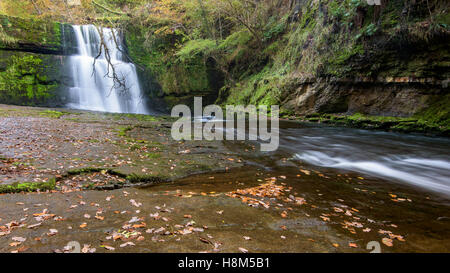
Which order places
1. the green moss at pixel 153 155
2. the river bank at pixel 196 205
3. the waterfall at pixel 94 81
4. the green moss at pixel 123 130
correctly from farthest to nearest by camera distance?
1. the waterfall at pixel 94 81
2. the green moss at pixel 123 130
3. the green moss at pixel 153 155
4. the river bank at pixel 196 205

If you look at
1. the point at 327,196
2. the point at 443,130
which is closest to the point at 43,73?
the point at 327,196

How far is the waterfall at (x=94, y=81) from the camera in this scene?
17.7m

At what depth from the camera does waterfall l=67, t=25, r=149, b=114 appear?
17.7m

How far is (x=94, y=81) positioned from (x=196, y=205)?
57.9 ft

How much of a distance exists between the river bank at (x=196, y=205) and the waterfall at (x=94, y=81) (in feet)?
40.8

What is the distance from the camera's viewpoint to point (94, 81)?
17.8 m

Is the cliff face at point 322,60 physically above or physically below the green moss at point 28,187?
above

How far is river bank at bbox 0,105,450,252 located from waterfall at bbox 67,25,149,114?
489 inches

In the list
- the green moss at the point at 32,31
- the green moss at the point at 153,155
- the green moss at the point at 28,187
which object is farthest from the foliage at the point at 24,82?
the green moss at the point at 28,187

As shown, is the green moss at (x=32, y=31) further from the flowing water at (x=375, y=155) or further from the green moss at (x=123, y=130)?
the flowing water at (x=375, y=155)

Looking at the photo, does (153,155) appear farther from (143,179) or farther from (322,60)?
(322,60)

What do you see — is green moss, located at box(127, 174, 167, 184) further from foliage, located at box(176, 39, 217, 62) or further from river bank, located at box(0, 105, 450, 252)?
foliage, located at box(176, 39, 217, 62)

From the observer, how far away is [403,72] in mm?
10359
